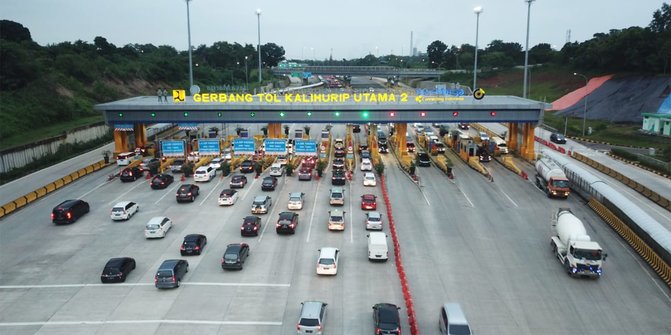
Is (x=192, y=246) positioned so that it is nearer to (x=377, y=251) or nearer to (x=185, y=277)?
(x=185, y=277)

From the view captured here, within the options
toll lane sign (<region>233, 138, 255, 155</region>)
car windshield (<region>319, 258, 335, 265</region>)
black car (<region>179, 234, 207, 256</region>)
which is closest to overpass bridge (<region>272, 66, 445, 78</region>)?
toll lane sign (<region>233, 138, 255, 155</region>)

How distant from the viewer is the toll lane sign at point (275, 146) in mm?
57844

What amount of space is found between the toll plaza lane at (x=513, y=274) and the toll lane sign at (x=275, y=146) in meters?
17.6

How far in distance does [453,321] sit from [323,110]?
40100mm

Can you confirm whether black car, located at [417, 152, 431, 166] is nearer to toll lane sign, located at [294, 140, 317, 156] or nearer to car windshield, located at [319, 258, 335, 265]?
toll lane sign, located at [294, 140, 317, 156]

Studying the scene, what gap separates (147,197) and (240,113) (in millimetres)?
17391

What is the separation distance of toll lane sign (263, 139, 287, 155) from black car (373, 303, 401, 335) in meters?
36.3

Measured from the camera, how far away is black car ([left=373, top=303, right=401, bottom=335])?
21.7 m

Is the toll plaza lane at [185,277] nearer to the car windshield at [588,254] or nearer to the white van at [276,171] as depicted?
the white van at [276,171]

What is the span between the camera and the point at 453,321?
70.8 feet

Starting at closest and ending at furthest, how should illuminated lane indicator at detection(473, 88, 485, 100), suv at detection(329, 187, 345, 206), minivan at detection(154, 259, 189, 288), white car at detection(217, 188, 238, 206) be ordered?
minivan at detection(154, 259, 189, 288) < suv at detection(329, 187, 345, 206) < white car at detection(217, 188, 238, 206) < illuminated lane indicator at detection(473, 88, 485, 100)

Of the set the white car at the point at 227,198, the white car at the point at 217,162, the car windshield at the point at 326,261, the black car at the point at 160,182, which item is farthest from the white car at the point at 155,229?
the white car at the point at 217,162

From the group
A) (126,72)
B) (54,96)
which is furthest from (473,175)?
(126,72)

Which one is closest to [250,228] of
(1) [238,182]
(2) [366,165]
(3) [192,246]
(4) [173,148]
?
(3) [192,246]
